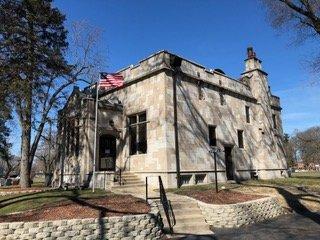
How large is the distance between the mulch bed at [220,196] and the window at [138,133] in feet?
16.7

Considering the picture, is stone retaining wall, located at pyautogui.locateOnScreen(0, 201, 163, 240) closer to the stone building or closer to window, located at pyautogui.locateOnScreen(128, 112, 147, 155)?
the stone building

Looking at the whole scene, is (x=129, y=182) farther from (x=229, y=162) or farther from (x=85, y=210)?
(x=229, y=162)

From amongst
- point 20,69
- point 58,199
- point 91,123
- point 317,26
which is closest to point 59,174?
point 91,123

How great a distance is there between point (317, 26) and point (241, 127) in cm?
1054

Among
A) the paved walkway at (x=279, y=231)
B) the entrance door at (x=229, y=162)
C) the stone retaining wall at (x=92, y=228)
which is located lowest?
the paved walkway at (x=279, y=231)

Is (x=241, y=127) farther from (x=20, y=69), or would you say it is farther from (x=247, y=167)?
(x=20, y=69)

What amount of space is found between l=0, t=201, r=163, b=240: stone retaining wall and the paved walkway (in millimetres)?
2256

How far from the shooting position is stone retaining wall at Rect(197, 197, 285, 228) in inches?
469

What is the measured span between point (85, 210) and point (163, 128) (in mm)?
7530

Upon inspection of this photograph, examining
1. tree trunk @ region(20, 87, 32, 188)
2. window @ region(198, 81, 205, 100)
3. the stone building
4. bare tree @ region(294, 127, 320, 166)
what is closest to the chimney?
the stone building

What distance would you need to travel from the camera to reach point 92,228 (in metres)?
9.80

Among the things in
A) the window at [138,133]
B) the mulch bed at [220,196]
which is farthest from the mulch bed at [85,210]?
the window at [138,133]

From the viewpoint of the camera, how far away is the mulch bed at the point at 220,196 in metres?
13.2

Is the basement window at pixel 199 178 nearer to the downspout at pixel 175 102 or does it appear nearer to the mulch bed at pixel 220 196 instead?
the downspout at pixel 175 102
